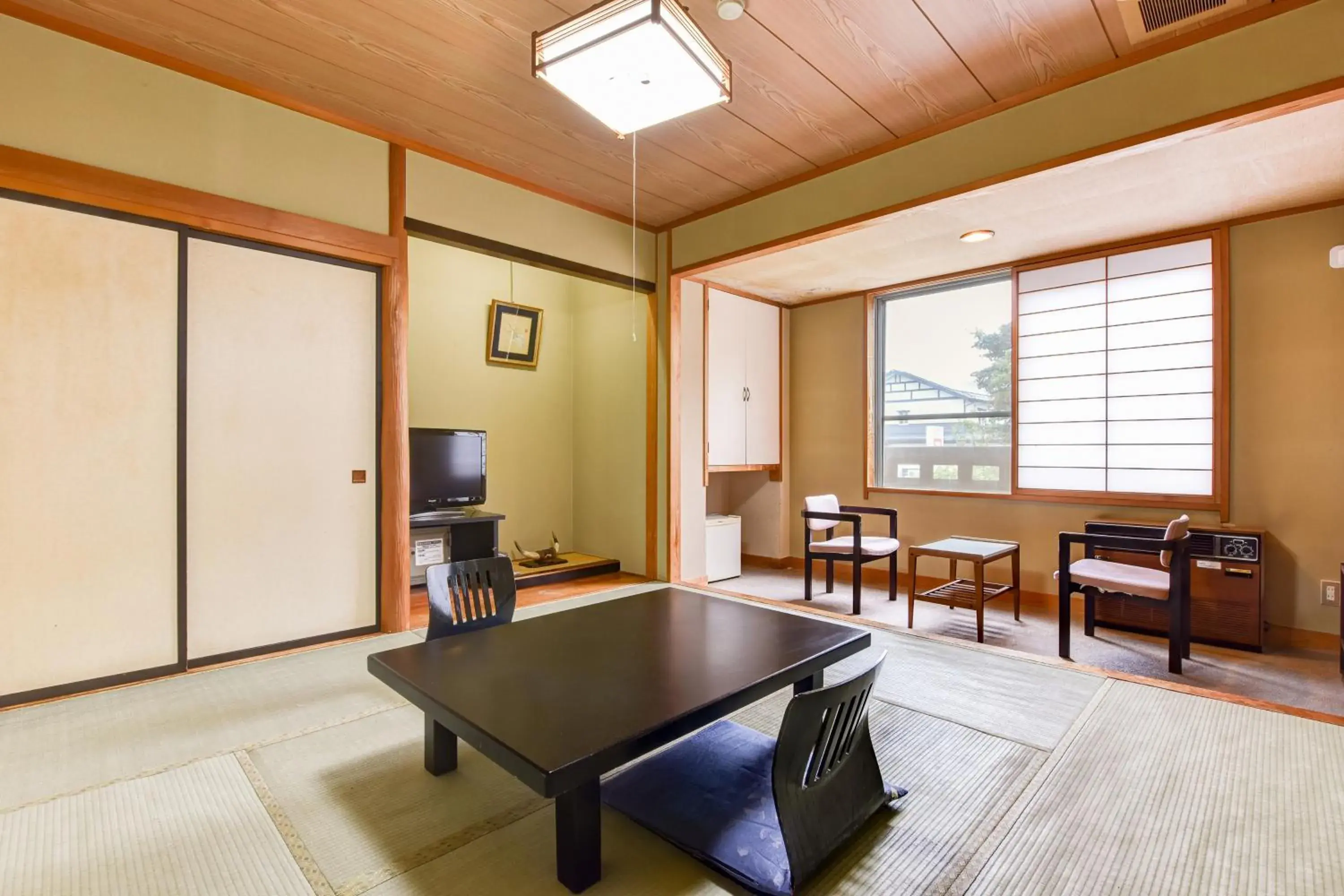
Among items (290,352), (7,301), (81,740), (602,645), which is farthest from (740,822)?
(7,301)

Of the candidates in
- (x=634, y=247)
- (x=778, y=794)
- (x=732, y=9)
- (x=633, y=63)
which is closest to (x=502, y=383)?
(x=634, y=247)

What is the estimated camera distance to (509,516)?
197 inches

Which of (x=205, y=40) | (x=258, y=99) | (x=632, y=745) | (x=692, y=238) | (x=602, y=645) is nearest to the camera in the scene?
(x=632, y=745)

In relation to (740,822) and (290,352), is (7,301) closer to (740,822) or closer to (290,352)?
(290,352)

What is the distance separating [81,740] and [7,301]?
5.36 feet

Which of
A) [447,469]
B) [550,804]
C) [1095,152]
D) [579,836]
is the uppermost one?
[1095,152]

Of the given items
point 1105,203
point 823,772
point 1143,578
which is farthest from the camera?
point 1105,203

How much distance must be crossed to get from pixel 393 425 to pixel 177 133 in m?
1.51

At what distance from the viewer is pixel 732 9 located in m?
2.13

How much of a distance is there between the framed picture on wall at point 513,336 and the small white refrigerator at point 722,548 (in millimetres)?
2043

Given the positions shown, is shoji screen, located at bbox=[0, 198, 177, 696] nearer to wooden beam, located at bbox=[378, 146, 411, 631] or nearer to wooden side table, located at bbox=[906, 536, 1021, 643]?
wooden beam, located at bbox=[378, 146, 411, 631]

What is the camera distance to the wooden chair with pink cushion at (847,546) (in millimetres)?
4125

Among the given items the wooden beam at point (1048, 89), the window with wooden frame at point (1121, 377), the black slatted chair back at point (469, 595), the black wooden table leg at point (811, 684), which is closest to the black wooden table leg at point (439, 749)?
the black slatted chair back at point (469, 595)

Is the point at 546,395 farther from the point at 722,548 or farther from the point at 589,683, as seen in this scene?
the point at 589,683
